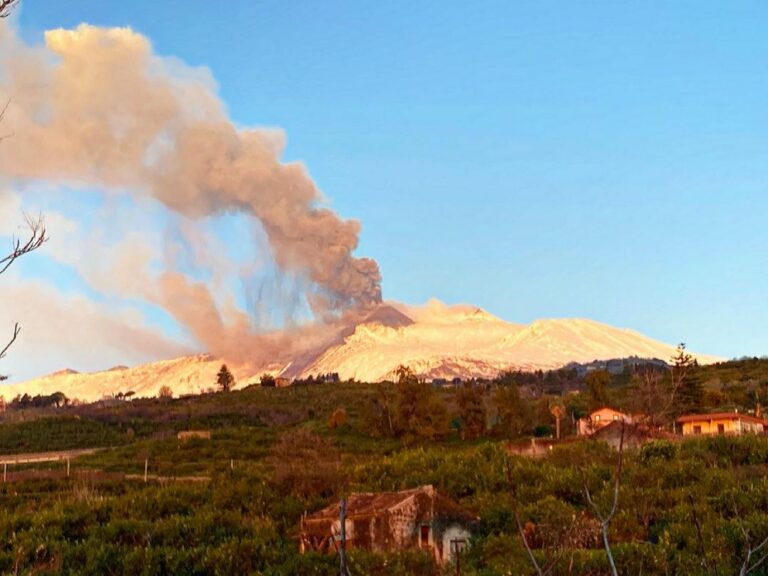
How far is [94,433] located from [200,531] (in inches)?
1915

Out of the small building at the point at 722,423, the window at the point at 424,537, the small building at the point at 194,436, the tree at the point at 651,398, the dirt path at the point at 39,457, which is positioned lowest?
the window at the point at 424,537

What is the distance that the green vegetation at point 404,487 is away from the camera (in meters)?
19.5

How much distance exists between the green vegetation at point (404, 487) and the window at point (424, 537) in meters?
1.49

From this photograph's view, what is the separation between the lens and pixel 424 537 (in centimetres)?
2295

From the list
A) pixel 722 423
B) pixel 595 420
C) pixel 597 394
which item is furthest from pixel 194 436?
pixel 722 423

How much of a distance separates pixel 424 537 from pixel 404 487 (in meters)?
8.50

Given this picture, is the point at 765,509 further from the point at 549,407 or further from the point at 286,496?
the point at 549,407

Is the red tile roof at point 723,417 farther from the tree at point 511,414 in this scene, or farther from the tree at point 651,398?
the tree at point 651,398

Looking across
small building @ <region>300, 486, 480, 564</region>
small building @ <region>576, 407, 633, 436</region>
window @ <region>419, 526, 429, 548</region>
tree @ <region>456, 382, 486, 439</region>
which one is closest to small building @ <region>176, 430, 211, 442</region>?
tree @ <region>456, 382, 486, 439</region>

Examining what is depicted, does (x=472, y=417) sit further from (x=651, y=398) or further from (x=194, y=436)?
(x=651, y=398)

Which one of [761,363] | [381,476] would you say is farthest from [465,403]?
[761,363]

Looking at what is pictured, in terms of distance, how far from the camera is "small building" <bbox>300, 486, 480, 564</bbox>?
22.8m

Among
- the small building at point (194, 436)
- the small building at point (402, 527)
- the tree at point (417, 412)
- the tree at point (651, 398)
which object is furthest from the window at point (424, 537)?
the small building at point (194, 436)

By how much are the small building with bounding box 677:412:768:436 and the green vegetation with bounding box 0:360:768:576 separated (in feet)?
32.7
